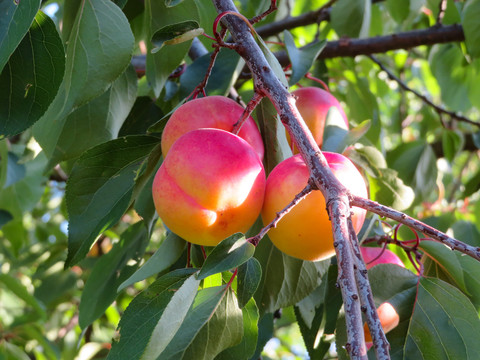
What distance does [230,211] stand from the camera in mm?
682

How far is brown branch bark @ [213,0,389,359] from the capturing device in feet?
1.43

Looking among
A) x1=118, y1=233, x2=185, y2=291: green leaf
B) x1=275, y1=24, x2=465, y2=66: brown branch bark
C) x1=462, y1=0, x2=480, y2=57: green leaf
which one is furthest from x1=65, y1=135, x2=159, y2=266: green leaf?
x1=462, y1=0, x2=480, y2=57: green leaf

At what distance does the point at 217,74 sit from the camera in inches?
41.4

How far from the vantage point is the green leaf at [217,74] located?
1031 millimetres

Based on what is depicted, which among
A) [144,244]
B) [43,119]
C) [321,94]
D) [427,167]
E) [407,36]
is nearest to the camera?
[43,119]

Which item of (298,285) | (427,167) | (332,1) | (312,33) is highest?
(332,1)

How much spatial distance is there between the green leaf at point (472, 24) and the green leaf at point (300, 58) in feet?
2.18

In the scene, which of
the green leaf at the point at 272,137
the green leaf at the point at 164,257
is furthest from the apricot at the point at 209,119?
the green leaf at the point at 164,257

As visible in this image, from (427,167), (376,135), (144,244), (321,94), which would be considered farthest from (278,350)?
(321,94)

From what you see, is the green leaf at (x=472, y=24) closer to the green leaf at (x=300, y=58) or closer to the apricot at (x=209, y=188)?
the green leaf at (x=300, y=58)

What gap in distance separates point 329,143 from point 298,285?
0.81 feet

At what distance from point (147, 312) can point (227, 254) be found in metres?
0.14

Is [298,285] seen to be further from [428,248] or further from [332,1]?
[332,1]

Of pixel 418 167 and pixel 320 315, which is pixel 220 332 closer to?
pixel 320 315
